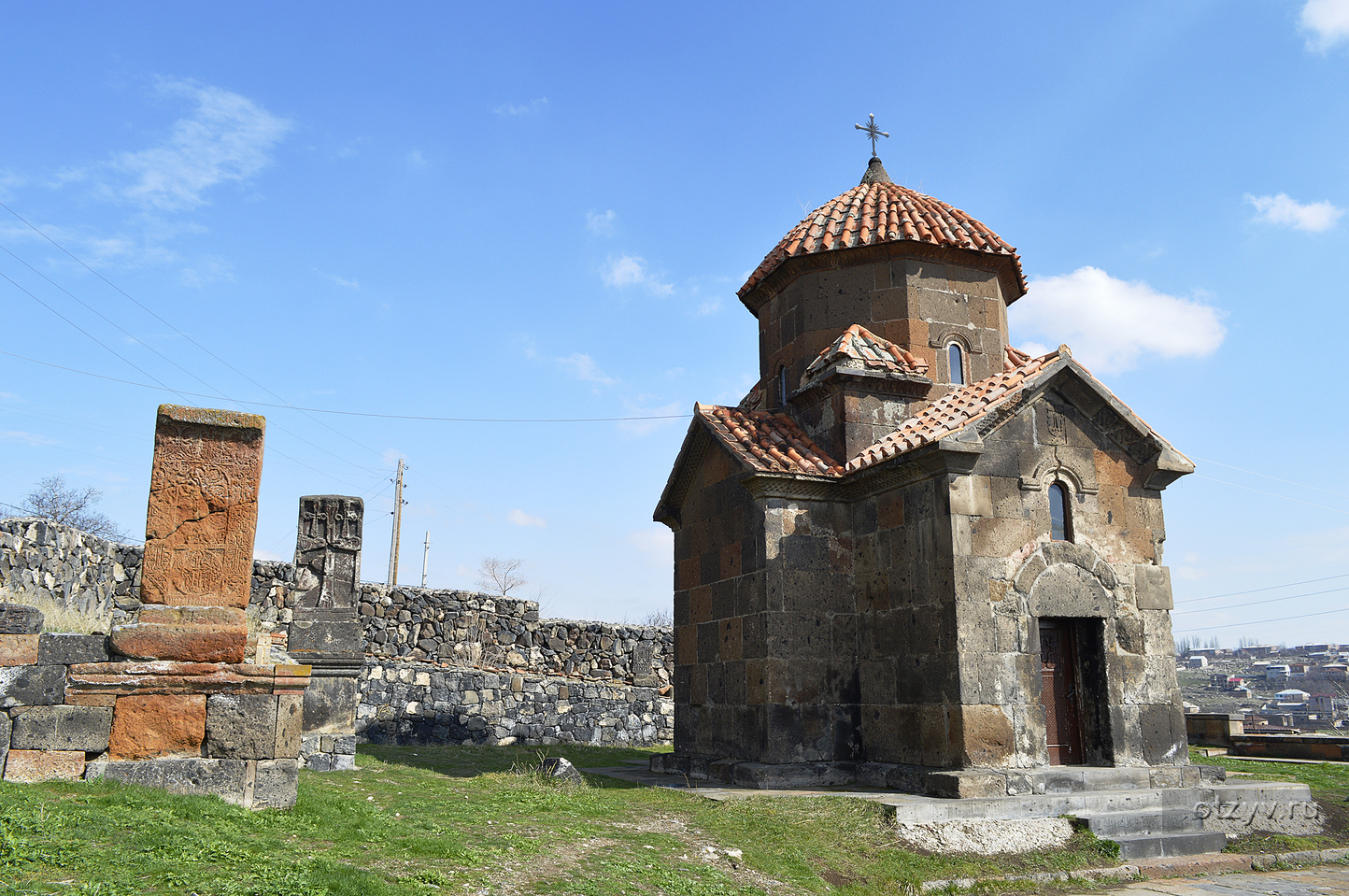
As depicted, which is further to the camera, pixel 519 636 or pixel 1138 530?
pixel 519 636

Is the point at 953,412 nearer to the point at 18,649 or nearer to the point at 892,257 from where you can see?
the point at 892,257

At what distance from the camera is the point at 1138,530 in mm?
8953

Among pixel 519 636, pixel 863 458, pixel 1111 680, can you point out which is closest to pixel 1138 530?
pixel 1111 680

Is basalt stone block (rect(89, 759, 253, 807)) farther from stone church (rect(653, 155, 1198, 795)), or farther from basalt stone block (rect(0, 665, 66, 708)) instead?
stone church (rect(653, 155, 1198, 795))

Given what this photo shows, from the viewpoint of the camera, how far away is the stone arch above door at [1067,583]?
8.26m

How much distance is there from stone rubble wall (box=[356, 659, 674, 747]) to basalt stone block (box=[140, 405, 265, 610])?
8603 millimetres

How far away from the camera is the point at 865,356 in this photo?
9727 mm

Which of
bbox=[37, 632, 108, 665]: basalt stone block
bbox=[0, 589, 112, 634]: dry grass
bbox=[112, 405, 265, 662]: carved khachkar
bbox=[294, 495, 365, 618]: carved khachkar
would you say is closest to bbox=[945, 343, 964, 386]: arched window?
bbox=[294, 495, 365, 618]: carved khachkar

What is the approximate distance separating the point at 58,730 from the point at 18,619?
0.75 meters

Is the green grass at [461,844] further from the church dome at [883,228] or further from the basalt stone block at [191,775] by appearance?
the church dome at [883,228]

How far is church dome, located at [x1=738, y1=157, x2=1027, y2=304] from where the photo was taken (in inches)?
410

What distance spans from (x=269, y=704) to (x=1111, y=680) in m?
7.08

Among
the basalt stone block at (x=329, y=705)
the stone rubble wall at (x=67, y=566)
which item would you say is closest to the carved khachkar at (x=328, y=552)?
the basalt stone block at (x=329, y=705)

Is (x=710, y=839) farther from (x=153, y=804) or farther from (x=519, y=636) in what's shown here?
(x=519, y=636)
